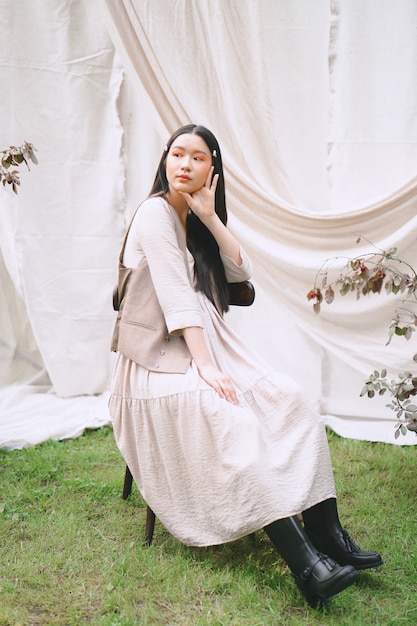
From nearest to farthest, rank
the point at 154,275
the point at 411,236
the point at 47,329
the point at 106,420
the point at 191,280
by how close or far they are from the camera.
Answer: the point at 154,275 → the point at 191,280 → the point at 411,236 → the point at 106,420 → the point at 47,329

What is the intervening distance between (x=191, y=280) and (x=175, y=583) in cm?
95

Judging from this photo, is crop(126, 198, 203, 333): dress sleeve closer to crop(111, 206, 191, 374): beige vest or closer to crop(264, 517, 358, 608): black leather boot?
crop(111, 206, 191, 374): beige vest

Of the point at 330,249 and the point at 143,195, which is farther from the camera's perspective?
the point at 143,195

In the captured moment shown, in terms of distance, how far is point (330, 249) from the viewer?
129 inches

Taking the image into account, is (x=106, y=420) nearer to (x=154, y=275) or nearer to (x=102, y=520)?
(x=102, y=520)

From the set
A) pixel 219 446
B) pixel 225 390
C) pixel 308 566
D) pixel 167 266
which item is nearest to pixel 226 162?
pixel 167 266

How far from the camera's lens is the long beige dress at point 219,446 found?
1.97 metres

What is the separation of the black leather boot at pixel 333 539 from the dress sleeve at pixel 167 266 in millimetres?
651

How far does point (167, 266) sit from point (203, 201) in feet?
0.91

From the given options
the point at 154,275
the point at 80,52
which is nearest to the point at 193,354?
the point at 154,275

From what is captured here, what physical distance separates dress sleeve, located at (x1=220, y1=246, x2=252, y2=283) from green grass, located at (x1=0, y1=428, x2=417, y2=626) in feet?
2.84

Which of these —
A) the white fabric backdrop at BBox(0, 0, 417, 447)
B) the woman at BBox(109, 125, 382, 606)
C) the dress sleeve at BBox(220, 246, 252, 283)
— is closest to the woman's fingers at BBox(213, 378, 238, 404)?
the woman at BBox(109, 125, 382, 606)

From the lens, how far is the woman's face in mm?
2254

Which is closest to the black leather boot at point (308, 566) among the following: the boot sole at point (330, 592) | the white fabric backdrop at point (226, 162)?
the boot sole at point (330, 592)
